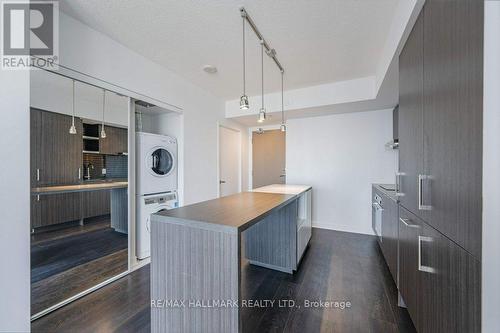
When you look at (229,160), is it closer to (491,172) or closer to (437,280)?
(437,280)

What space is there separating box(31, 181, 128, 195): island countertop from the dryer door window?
0.46 meters

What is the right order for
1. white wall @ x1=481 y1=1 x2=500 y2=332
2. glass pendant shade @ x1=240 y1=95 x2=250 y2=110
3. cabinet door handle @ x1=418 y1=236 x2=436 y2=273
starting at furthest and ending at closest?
glass pendant shade @ x1=240 y1=95 x2=250 y2=110 → cabinet door handle @ x1=418 y1=236 x2=436 y2=273 → white wall @ x1=481 y1=1 x2=500 y2=332

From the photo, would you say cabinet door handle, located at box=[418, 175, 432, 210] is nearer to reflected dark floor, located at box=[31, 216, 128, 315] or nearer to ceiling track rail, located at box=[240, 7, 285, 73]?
ceiling track rail, located at box=[240, 7, 285, 73]

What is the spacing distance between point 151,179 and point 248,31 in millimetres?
2109

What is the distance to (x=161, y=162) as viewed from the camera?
2.94 meters

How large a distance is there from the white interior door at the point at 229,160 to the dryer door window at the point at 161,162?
4.36ft

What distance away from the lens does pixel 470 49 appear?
787 mm

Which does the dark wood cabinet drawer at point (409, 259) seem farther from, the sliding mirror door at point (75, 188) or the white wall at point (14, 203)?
the sliding mirror door at point (75, 188)

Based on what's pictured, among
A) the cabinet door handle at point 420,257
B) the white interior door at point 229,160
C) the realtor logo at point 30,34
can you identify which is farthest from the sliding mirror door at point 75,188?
the cabinet door handle at point 420,257

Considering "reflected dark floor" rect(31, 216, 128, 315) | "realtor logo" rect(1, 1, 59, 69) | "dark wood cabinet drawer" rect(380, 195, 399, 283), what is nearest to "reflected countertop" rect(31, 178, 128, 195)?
"reflected dark floor" rect(31, 216, 128, 315)

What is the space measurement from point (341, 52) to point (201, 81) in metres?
2.01

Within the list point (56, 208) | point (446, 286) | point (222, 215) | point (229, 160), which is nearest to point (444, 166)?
point (446, 286)

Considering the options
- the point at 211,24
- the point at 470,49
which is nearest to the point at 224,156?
the point at 211,24

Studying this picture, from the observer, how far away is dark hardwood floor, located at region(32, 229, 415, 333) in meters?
1.58
